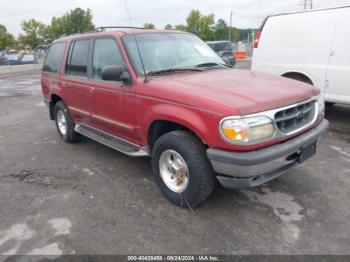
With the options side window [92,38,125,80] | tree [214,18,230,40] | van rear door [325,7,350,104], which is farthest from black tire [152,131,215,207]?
tree [214,18,230,40]

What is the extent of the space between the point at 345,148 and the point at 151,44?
140 inches

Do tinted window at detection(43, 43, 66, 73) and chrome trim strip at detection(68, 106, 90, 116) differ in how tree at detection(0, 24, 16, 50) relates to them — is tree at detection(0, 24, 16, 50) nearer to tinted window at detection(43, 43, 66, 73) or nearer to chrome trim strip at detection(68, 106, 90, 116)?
tinted window at detection(43, 43, 66, 73)

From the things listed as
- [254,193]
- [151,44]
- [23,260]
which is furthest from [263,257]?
[151,44]

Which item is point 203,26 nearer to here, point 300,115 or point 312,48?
point 312,48

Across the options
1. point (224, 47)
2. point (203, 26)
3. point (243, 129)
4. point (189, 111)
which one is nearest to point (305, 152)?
point (243, 129)

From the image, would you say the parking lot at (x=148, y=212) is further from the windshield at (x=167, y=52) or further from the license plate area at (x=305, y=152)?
the windshield at (x=167, y=52)

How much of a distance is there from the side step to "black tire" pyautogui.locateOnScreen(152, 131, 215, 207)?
642 millimetres

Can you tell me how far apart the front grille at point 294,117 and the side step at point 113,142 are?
1635 millimetres

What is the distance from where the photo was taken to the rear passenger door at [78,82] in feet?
15.1

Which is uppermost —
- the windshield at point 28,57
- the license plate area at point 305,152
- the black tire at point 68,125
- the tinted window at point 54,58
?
the tinted window at point 54,58

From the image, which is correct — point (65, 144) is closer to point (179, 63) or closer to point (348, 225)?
point (179, 63)

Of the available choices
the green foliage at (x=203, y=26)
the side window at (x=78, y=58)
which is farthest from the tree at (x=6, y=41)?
the side window at (x=78, y=58)

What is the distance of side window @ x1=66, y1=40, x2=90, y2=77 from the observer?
465cm

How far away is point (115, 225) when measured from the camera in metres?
3.11
